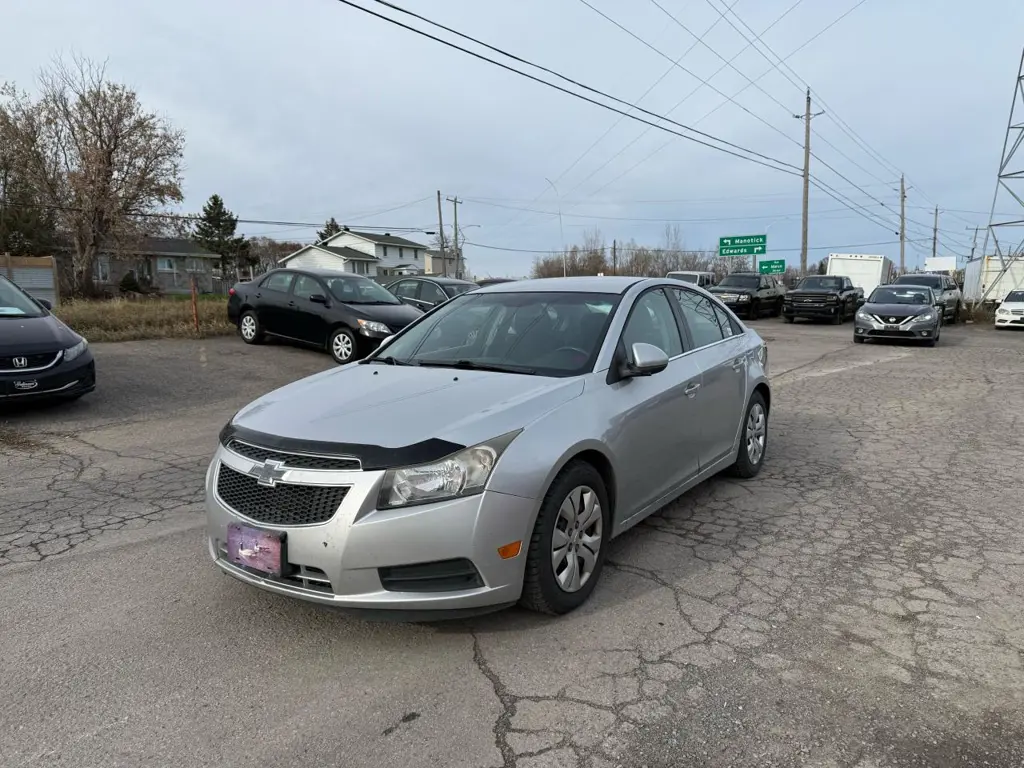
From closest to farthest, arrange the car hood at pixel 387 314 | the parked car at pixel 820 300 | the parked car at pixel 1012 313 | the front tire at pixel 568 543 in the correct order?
the front tire at pixel 568 543
the car hood at pixel 387 314
the parked car at pixel 1012 313
the parked car at pixel 820 300

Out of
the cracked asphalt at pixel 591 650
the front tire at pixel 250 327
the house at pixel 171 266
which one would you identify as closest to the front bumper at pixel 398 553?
the cracked asphalt at pixel 591 650

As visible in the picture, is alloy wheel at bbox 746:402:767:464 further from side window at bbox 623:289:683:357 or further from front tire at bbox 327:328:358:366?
front tire at bbox 327:328:358:366

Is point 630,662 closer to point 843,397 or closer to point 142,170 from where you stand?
point 843,397

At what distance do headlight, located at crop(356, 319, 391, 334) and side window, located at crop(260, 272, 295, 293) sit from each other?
2145mm

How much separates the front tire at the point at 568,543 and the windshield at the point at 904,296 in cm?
1796

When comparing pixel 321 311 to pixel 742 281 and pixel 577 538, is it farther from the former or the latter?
pixel 742 281

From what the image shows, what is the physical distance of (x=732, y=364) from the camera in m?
5.09

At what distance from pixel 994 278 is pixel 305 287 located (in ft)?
98.0

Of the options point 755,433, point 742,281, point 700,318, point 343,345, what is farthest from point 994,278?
point 700,318

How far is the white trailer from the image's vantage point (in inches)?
1128

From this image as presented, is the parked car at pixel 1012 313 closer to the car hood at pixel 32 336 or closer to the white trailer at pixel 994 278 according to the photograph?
the white trailer at pixel 994 278

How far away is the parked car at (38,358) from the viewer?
7.02m

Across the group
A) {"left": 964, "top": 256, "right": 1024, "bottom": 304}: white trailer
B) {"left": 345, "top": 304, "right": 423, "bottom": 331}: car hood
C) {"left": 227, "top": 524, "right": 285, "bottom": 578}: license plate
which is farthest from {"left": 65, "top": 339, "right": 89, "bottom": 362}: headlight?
{"left": 964, "top": 256, "right": 1024, "bottom": 304}: white trailer

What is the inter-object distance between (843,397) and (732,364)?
5261 millimetres
